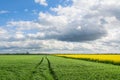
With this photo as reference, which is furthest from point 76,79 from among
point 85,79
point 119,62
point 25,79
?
point 119,62

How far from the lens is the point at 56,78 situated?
25.0 meters

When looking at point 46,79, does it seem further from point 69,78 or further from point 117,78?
point 117,78

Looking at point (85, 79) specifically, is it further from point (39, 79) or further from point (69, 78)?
point (39, 79)

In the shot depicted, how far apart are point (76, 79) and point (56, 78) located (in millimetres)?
1871

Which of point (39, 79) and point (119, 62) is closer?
point (39, 79)

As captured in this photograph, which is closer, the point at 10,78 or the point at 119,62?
Answer: the point at 10,78

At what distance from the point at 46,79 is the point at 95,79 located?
4.48 metres

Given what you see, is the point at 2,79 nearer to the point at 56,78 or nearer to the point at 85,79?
the point at 56,78

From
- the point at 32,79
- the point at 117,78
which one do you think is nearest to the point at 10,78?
the point at 32,79

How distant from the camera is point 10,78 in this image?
2594cm

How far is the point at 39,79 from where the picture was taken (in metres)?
24.5

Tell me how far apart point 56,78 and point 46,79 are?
0.98 meters

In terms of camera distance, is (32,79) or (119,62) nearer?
(32,79)

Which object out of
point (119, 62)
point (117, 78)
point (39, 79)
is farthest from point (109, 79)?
point (119, 62)
